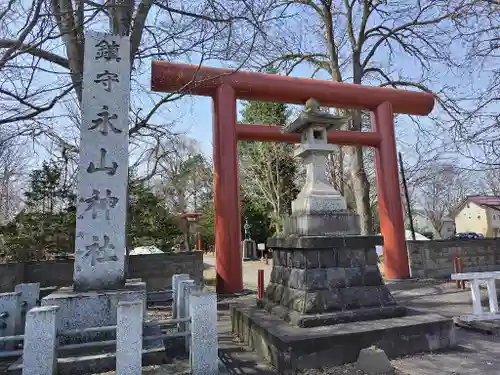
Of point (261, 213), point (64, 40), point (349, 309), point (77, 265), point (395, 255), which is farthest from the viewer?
point (261, 213)

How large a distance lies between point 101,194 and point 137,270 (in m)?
4.64

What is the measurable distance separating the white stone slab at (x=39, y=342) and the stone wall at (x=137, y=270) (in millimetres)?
4707

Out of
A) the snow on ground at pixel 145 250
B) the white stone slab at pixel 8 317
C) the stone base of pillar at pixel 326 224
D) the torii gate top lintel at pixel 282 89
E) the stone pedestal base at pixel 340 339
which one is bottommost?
the stone pedestal base at pixel 340 339

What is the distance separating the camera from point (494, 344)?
4414mm

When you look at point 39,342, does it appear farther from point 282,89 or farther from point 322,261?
point 282,89

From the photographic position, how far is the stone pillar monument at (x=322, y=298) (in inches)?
153

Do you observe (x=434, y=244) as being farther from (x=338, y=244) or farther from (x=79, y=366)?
(x=79, y=366)

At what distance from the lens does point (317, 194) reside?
5.28 meters

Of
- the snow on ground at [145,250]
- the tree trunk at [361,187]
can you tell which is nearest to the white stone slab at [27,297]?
the snow on ground at [145,250]

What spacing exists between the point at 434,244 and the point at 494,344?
274 inches

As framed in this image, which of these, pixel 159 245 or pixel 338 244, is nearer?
pixel 338 244

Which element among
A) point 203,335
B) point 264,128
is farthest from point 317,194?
point 264,128

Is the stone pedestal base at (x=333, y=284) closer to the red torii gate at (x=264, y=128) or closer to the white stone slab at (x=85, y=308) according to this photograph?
the white stone slab at (x=85, y=308)

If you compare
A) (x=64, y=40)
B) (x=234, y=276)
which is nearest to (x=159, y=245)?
(x=234, y=276)
